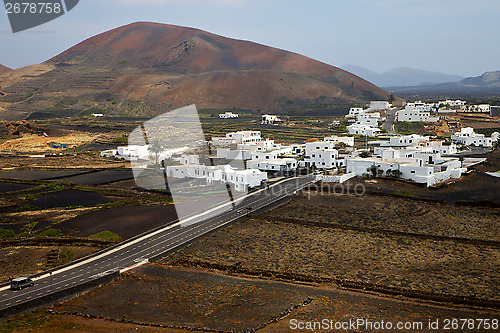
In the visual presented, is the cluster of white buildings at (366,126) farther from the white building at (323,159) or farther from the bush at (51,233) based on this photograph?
the bush at (51,233)

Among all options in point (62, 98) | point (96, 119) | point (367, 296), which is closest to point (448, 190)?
point (367, 296)

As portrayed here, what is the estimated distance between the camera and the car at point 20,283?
68.5 ft

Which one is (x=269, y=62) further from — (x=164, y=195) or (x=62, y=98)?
(x=164, y=195)

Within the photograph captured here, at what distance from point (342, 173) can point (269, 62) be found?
492 ft

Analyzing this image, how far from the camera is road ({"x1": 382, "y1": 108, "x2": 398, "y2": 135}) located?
8704 cm

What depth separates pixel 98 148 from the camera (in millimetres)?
76250

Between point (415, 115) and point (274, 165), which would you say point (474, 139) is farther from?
point (274, 165)

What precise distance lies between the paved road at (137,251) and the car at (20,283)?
0.22 meters

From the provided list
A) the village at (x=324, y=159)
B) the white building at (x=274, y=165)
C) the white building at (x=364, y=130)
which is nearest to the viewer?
the village at (x=324, y=159)

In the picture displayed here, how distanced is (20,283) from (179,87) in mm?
130778

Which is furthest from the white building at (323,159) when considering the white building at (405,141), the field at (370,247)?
the white building at (405,141)

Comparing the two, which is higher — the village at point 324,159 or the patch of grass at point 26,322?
the village at point 324,159

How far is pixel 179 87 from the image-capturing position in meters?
148

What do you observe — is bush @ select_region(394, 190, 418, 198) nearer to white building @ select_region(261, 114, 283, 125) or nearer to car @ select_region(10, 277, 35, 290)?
car @ select_region(10, 277, 35, 290)
